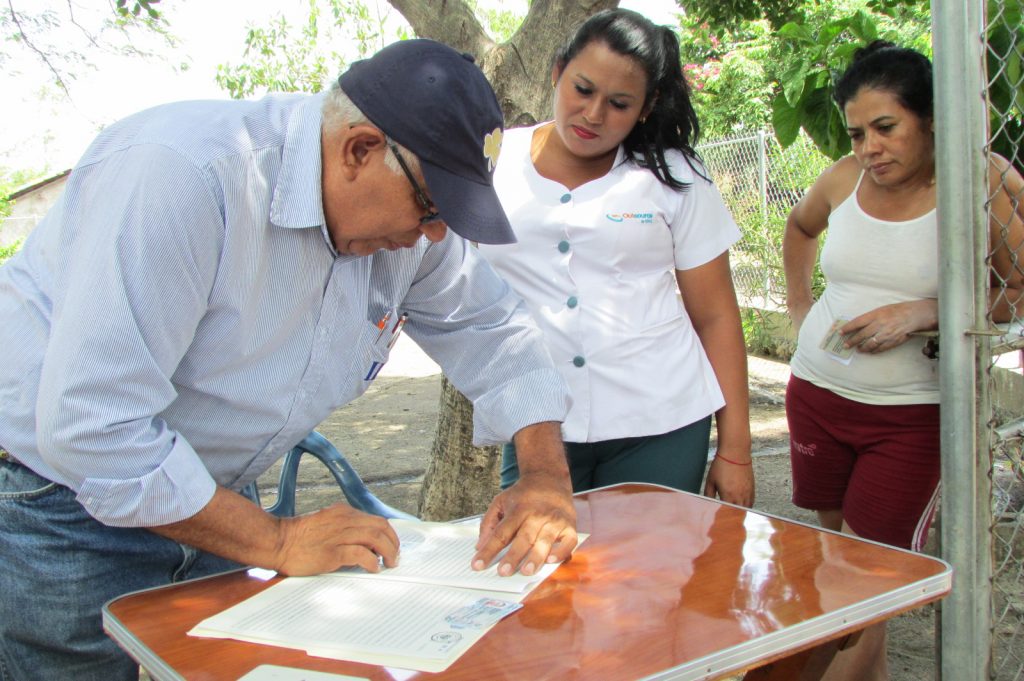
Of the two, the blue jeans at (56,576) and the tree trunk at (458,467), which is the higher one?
the blue jeans at (56,576)

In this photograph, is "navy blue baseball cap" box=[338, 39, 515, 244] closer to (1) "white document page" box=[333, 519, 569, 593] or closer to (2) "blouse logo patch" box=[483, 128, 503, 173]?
(2) "blouse logo patch" box=[483, 128, 503, 173]

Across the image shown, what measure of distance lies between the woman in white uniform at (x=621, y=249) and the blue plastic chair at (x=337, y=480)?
0.42 m

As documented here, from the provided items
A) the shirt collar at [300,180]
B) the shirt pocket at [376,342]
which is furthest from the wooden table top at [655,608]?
the shirt collar at [300,180]

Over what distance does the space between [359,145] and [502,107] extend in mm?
2067

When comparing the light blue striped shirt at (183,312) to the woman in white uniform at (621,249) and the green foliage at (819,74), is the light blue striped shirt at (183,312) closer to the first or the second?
the woman in white uniform at (621,249)

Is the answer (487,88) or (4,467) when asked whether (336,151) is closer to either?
(487,88)

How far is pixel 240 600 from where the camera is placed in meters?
1.56

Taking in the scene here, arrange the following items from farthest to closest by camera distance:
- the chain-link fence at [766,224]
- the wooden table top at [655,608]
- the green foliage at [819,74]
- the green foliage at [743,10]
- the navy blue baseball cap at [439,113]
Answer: the chain-link fence at [766,224] → the green foliage at [743,10] → the green foliage at [819,74] → the navy blue baseball cap at [439,113] → the wooden table top at [655,608]

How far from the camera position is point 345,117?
160 centimetres

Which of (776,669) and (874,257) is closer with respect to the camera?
(776,669)

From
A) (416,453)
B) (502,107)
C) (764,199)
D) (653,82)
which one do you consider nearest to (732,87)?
(764,199)

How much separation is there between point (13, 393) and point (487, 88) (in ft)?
2.98

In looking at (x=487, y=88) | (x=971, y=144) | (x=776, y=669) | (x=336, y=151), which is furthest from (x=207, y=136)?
(x=971, y=144)

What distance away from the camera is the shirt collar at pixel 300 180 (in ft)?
5.22
